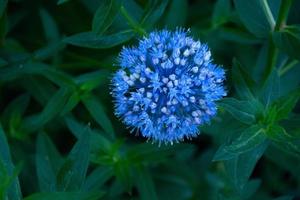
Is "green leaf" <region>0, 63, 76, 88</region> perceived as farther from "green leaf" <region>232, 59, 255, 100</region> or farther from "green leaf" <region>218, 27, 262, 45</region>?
"green leaf" <region>218, 27, 262, 45</region>

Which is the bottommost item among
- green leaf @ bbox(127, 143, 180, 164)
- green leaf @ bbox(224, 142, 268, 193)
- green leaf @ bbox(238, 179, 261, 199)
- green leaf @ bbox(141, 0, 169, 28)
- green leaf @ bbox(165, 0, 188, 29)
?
green leaf @ bbox(238, 179, 261, 199)

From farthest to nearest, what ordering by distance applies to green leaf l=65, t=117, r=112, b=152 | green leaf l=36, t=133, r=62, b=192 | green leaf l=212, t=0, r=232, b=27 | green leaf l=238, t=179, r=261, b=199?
green leaf l=212, t=0, r=232, b=27 < green leaf l=238, t=179, r=261, b=199 < green leaf l=65, t=117, r=112, b=152 < green leaf l=36, t=133, r=62, b=192

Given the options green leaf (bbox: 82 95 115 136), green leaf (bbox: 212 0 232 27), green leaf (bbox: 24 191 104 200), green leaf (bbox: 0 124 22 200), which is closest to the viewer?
green leaf (bbox: 24 191 104 200)

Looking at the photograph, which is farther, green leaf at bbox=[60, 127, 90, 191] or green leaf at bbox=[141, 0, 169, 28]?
green leaf at bbox=[141, 0, 169, 28]

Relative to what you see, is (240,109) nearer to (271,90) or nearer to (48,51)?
(271,90)

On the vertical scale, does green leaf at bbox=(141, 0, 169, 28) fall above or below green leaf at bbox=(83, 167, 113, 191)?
above

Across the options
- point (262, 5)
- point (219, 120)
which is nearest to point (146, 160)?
point (219, 120)

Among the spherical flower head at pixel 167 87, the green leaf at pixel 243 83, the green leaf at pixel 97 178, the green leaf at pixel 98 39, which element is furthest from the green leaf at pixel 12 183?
the green leaf at pixel 243 83

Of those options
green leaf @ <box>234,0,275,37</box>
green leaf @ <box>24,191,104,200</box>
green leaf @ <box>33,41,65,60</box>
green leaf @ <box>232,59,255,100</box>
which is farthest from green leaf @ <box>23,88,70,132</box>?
green leaf @ <box>234,0,275,37</box>
